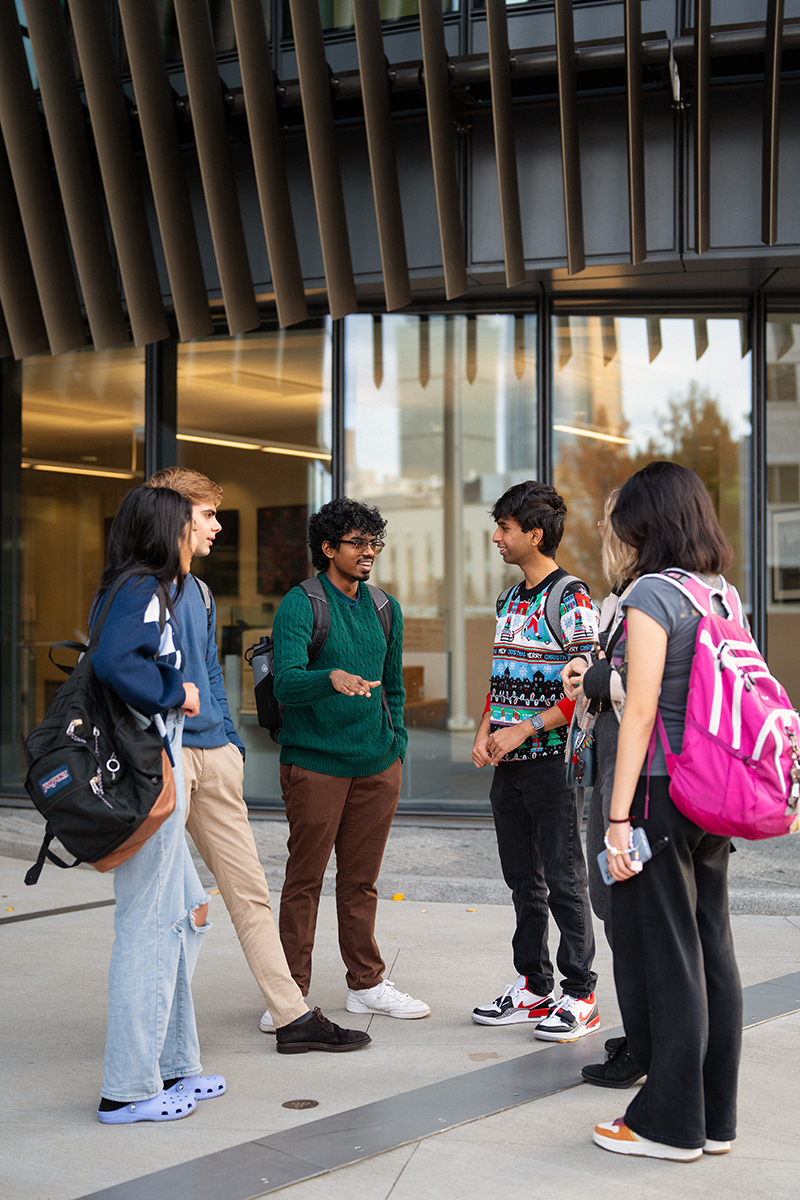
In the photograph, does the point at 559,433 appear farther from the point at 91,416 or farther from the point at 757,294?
the point at 91,416

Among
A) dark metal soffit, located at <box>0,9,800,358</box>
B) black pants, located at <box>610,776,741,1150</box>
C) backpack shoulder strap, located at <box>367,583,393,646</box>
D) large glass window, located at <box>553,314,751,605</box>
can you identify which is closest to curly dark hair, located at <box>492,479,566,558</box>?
backpack shoulder strap, located at <box>367,583,393,646</box>

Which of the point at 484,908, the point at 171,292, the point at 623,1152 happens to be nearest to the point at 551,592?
the point at 623,1152

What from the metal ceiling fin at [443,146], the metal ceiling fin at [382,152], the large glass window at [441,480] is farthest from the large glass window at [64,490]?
the metal ceiling fin at [443,146]

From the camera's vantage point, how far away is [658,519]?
11.8 ft

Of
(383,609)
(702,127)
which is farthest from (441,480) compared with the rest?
(383,609)

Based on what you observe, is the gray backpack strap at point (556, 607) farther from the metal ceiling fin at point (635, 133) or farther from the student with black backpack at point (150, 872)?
the metal ceiling fin at point (635, 133)

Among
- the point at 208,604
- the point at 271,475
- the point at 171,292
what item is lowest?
the point at 208,604

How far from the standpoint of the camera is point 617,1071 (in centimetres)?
Result: 409

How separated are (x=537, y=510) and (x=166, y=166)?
5808mm

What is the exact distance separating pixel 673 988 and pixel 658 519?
1372 millimetres

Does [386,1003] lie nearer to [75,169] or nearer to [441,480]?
[441,480]

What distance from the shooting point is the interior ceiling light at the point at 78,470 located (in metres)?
11.3

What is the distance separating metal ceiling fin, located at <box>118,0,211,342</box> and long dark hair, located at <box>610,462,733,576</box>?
6.48 metres

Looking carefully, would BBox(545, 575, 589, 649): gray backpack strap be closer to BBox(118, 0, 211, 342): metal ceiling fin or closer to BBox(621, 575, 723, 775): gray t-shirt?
BBox(621, 575, 723, 775): gray t-shirt
